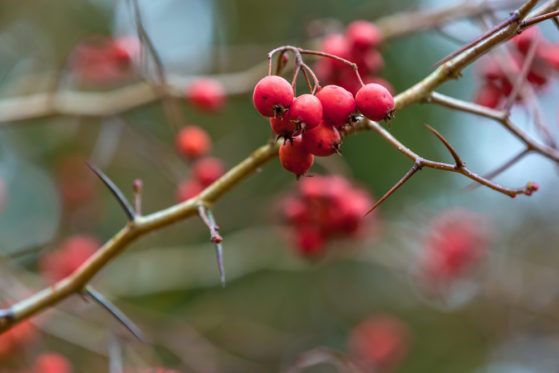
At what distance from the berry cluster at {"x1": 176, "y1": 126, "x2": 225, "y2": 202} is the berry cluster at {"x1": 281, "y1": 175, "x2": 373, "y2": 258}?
45 centimetres

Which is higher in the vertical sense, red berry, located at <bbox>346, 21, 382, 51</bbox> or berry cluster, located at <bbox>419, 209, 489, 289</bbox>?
red berry, located at <bbox>346, 21, 382, 51</bbox>

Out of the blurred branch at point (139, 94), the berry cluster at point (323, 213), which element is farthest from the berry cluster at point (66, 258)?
the berry cluster at point (323, 213)

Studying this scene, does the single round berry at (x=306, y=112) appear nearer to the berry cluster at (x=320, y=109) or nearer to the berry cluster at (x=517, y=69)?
the berry cluster at (x=320, y=109)

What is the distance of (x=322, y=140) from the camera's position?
121 centimetres

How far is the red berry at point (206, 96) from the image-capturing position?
2879mm

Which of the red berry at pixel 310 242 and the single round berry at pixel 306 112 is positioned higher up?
the red berry at pixel 310 242

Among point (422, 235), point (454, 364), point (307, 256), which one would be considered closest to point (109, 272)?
point (307, 256)

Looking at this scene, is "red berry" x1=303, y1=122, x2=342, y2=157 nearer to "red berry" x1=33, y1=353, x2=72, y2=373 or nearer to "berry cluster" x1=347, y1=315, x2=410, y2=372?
"red berry" x1=33, y1=353, x2=72, y2=373

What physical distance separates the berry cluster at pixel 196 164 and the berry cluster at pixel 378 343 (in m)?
2.38

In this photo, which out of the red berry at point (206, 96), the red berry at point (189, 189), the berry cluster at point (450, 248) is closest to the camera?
the red berry at point (189, 189)

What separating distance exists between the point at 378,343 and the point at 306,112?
3.60m

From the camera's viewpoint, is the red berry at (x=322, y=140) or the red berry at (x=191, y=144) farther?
the red berry at (x=191, y=144)

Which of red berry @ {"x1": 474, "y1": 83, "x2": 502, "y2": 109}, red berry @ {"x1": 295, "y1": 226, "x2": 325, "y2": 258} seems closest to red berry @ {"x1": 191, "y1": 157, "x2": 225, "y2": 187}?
red berry @ {"x1": 295, "y1": 226, "x2": 325, "y2": 258}

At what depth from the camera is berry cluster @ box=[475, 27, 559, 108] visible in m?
2.06
